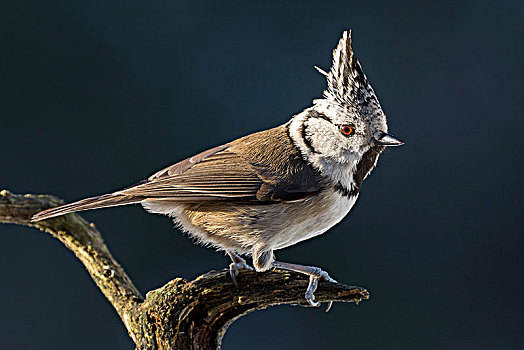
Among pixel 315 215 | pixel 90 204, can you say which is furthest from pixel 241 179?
pixel 90 204

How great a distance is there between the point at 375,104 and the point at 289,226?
50 centimetres

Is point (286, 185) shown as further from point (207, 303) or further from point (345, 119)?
point (207, 303)

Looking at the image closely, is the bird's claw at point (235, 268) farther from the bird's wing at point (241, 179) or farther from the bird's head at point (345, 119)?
the bird's head at point (345, 119)

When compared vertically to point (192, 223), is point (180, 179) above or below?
above

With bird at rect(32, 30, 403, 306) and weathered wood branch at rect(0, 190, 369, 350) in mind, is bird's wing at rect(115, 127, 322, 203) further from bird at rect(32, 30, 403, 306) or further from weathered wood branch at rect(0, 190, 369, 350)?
weathered wood branch at rect(0, 190, 369, 350)

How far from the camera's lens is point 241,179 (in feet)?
6.93

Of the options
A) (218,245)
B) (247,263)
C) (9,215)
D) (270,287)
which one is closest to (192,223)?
(218,245)

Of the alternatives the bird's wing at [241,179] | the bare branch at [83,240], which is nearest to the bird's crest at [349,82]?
the bird's wing at [241,179]

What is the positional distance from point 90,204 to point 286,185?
66 cm

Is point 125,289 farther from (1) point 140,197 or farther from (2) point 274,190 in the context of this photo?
(2) point 274,190

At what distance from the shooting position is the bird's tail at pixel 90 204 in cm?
199

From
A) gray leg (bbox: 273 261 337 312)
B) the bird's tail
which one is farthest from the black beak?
the bird's tail

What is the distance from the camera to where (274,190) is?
2.07 metres

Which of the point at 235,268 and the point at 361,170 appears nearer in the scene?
the point at 235,268
